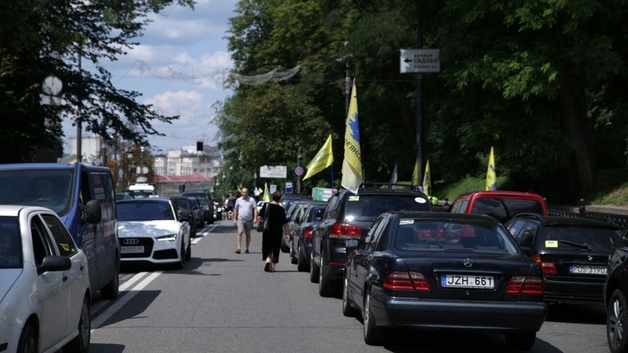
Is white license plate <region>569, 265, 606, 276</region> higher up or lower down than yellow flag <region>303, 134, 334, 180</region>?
lower down

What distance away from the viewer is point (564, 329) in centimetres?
1325

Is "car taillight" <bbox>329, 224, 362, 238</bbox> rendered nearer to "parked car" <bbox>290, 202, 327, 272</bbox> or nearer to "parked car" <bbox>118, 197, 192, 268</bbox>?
"parked car" <bbox>290, 202, 327, 272</bbox>

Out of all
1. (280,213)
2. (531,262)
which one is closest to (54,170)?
(531,262)

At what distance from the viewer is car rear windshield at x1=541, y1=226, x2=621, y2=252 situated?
14055mm

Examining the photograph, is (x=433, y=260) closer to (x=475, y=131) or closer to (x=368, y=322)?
(x=368, y=322)

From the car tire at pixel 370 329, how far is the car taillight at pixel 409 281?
25.9 inches

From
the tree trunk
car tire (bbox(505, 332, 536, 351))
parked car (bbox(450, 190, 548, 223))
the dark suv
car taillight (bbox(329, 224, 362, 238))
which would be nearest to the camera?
car tire (bbox(505, 332, 536, 351))

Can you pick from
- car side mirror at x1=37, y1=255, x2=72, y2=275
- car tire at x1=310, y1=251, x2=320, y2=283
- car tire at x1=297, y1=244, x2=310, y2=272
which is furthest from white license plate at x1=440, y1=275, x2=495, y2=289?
car tire at x1=297, y1=244, x2=310, y2=272

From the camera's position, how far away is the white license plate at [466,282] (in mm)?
10023

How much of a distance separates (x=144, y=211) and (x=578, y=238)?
38.3ft

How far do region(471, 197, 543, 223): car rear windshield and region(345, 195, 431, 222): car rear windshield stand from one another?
14.4ft

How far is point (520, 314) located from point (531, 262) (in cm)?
58

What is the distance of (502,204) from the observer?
20.1 meters

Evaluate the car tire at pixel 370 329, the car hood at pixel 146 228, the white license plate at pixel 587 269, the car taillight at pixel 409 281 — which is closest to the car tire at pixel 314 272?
the car hood at pixel 146 228
